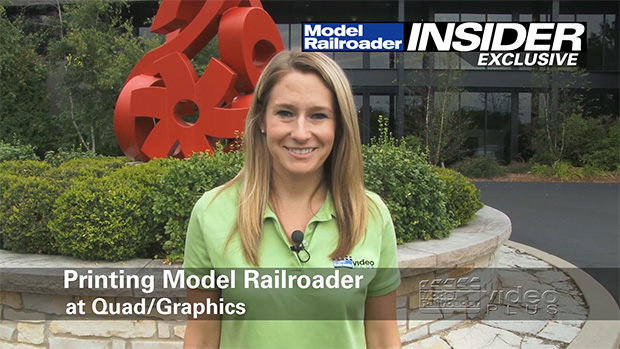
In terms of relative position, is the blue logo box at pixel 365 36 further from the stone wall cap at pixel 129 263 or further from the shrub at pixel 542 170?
the stone wall cap at pixel 129 263

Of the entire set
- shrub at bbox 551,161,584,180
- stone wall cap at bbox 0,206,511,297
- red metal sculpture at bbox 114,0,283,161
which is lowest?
stone wall cap at bbox 0,206,511,297

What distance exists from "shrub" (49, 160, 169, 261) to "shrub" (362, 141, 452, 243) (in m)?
1.82

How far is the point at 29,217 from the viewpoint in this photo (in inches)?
145

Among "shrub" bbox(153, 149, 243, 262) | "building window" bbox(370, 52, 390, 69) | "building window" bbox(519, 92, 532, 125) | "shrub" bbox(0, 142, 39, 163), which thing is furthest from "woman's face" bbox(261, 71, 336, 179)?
"building window" bbox(519, 92, 532, 125)

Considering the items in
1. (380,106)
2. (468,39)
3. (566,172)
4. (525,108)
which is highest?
(468,39)

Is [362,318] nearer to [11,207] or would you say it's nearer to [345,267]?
[345,267]

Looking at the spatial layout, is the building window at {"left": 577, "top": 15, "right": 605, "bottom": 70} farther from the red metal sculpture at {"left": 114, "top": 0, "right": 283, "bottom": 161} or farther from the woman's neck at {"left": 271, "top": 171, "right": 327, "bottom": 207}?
the woman's neck at {"left": 271, "top": 171, "right": 327, "bottom": 207}

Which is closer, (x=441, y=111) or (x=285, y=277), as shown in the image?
(x=285, y=277)

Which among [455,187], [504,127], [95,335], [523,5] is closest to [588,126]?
[504,127]

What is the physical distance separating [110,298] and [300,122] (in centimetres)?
247

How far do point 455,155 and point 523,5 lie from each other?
7.11m

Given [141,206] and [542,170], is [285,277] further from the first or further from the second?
[542,170]

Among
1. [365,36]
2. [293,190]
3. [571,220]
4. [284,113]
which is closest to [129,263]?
[293,190]

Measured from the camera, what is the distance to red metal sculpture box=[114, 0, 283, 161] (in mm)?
6172
